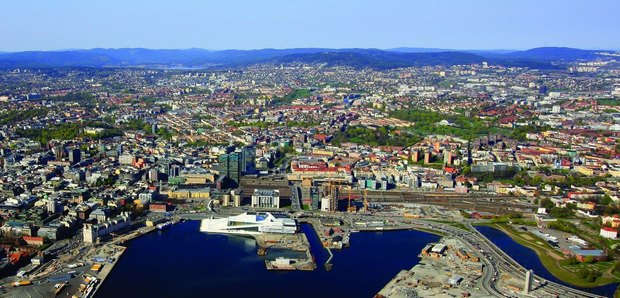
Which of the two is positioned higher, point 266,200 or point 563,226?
point 266,200

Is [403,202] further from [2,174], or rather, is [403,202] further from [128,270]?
[2,174]

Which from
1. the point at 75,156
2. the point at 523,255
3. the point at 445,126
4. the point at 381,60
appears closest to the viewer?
the point at 523,255

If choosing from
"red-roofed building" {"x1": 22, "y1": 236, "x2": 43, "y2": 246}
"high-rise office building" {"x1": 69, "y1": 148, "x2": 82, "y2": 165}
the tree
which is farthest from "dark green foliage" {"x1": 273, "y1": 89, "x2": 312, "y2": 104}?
"red-roofed building" {"x1": 22, "y1": 236, "x2": 43, "y2": 246}

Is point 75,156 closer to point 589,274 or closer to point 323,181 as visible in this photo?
point 323,181

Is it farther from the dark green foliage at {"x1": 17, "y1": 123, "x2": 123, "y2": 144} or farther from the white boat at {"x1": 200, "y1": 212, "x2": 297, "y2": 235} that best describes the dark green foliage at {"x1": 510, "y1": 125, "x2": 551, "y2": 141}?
the dark green foliage at {"x1": 17, "y1": 123, "x2": 123, "y2": 144}

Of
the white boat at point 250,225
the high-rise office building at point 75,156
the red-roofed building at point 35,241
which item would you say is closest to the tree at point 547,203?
the white boat at point 250,225

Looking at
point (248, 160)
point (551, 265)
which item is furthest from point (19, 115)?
Answer: point (551, 265)
